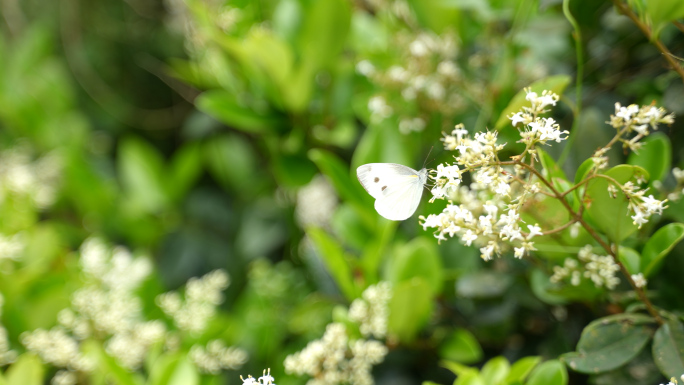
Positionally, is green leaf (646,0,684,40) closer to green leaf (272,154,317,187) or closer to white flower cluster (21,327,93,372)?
green leaf (272,154,317,187)

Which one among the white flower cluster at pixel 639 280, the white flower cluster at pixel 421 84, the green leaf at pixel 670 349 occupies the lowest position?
the green leaf at pixel 670 349

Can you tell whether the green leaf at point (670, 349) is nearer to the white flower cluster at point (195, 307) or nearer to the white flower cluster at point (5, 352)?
the white flower cluster at point (195, 307)

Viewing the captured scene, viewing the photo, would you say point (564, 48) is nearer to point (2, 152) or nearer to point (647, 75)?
point (647, 75)

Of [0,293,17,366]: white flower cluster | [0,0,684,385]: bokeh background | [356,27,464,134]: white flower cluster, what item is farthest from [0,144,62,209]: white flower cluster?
[356,27,464,134]: white flower cluster

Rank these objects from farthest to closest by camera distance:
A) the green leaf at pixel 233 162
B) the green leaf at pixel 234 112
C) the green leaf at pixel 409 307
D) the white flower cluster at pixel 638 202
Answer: the green leaf at pixel 233 162
the green leaf at pixel 234 112
the green leaf at pixel 409 307
the white flower cluster at pixel 638 202

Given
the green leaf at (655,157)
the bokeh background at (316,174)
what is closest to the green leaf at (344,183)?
the bokeh background at (316,174)

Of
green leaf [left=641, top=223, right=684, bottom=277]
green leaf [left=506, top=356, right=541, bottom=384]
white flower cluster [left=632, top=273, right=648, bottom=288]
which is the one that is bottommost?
green leaf [left=506, top=356, right=541, bottom=384]

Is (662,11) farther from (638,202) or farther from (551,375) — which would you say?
(551,375)
